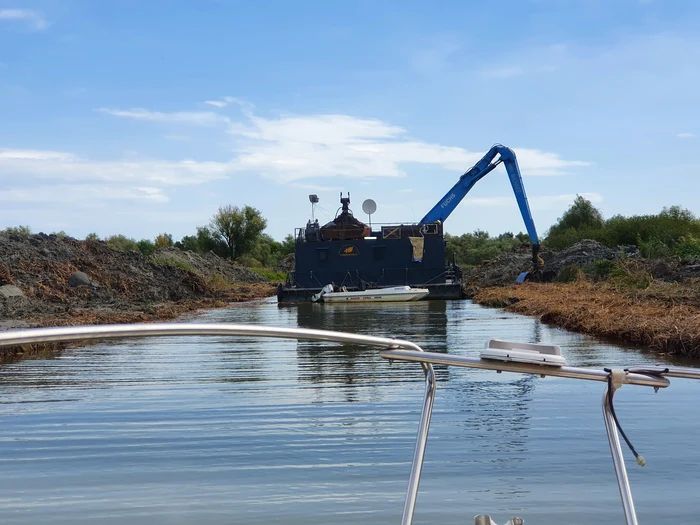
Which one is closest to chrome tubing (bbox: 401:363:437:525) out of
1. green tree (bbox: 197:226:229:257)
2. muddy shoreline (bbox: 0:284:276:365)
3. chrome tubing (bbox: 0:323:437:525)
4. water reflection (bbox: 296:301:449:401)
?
chrome tubing (bbox: 0:323:437:525)

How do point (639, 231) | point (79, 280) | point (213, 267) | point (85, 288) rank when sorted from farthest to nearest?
point (213, 267) < point (639, 231) < point (79, 280) < point (85, 288)

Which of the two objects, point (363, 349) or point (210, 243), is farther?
point (210, 243)

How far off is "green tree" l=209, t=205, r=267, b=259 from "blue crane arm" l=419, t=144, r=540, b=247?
37577 millimetres

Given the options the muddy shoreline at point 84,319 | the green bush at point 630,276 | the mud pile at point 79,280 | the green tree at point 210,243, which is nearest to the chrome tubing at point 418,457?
the muddy shoreline at point 84,319

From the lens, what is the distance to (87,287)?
95.8 feet

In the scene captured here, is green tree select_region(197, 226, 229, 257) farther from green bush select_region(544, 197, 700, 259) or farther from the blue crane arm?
the blue crane arm

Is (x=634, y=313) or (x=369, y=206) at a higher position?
(x=369, y=206)

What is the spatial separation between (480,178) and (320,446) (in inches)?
1398

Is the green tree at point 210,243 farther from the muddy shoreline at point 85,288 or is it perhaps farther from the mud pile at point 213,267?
the muddy shoreline at point 85,288

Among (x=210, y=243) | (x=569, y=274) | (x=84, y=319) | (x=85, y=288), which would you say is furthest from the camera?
(x=210, y=243)

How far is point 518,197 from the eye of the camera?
41.7m

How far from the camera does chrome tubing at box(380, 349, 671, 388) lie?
269 cm

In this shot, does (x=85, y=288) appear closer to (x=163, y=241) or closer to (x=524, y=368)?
(x=524, y=368)

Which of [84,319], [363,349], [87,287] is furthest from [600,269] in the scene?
[84,319]
